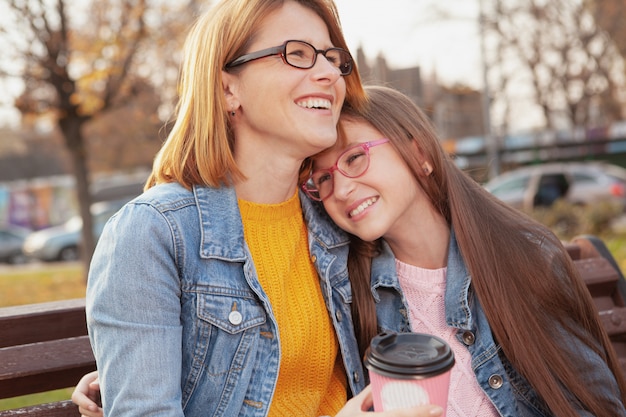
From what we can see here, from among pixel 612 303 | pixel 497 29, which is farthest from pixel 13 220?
pixel 612 303

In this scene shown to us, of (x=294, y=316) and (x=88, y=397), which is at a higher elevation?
(x=294, y=316)

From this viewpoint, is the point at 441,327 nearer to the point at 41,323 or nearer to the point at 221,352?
the point at 221,352

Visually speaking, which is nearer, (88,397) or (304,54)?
(88,397)

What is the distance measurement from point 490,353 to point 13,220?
33.0 metres

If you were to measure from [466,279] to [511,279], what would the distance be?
0.55 ft

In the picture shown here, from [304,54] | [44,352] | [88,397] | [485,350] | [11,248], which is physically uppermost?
[304,54]

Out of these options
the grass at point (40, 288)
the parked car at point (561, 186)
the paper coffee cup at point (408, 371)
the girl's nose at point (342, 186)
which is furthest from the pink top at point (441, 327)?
the parked car at point (561, 186)

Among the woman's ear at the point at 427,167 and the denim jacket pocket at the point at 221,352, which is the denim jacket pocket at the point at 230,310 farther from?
the woman's ear at the point at 427,167

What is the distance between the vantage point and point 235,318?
219 cm

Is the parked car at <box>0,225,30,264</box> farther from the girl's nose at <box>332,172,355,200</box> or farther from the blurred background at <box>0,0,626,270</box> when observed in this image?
the girl's nose at <box>332,172,355,200</box>

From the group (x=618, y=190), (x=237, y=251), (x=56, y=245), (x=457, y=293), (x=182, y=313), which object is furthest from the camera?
(x=56, y=245)

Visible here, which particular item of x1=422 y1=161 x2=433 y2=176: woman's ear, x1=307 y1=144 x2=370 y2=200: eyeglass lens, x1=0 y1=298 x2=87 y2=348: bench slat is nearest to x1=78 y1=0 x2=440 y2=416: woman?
x1=307 y1=144 x2=370 y2=200: eyeglass lens

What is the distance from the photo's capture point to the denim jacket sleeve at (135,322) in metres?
1.94

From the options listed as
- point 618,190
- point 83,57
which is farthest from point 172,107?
point 618,190
